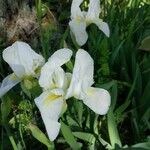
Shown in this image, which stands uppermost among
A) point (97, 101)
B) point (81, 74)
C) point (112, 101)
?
point (81, 74)

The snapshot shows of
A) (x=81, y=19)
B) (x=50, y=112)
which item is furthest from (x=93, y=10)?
(x=50, y=112)

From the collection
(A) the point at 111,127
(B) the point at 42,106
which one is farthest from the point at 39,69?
(A) the point at 111,127

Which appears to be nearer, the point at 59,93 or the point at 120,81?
the point at 59,93

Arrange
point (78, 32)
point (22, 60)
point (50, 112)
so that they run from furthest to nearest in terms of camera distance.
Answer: point (78, 32) < point (22, 60) < point (50, 112)

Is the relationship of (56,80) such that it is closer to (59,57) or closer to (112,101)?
(59,57)

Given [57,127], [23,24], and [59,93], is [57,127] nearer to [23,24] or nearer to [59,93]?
[59,93]

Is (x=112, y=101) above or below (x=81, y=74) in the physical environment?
below

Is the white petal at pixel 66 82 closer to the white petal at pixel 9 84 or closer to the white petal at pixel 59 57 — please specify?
the white petal at pixel 59 57
